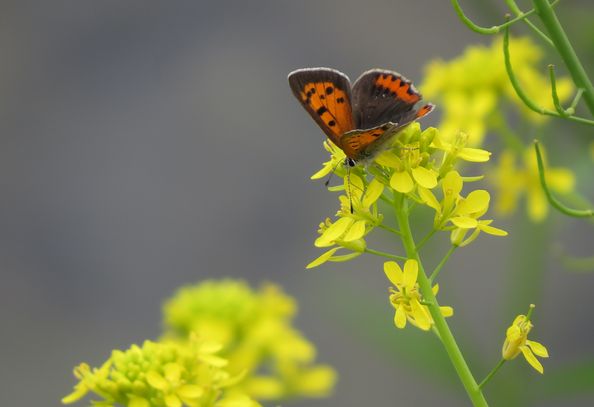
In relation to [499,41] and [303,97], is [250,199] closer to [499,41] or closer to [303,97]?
[499,41]

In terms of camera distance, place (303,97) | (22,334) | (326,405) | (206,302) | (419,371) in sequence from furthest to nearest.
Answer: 1. (22,334)
2. (326,405)
3. (419,371)
4. (206,302)
5. (303,97)

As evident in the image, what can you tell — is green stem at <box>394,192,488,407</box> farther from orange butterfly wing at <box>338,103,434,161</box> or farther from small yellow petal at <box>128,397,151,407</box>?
small yellow petal at <box>128,397,151,407</box>

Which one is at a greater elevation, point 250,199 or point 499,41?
point 250,199

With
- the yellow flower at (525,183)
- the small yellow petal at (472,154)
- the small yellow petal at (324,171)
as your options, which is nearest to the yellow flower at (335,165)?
the small yellow petal at (324,171)

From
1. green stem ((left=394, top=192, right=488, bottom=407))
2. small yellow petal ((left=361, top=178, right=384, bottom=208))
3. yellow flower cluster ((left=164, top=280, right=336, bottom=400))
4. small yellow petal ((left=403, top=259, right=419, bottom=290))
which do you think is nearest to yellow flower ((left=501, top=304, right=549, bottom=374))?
green stem ((left=394, top=192, right=488, bottom=407))

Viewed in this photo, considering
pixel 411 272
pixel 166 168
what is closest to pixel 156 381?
pixel 411 272

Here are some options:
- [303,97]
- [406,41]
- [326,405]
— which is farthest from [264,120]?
[303,97]
